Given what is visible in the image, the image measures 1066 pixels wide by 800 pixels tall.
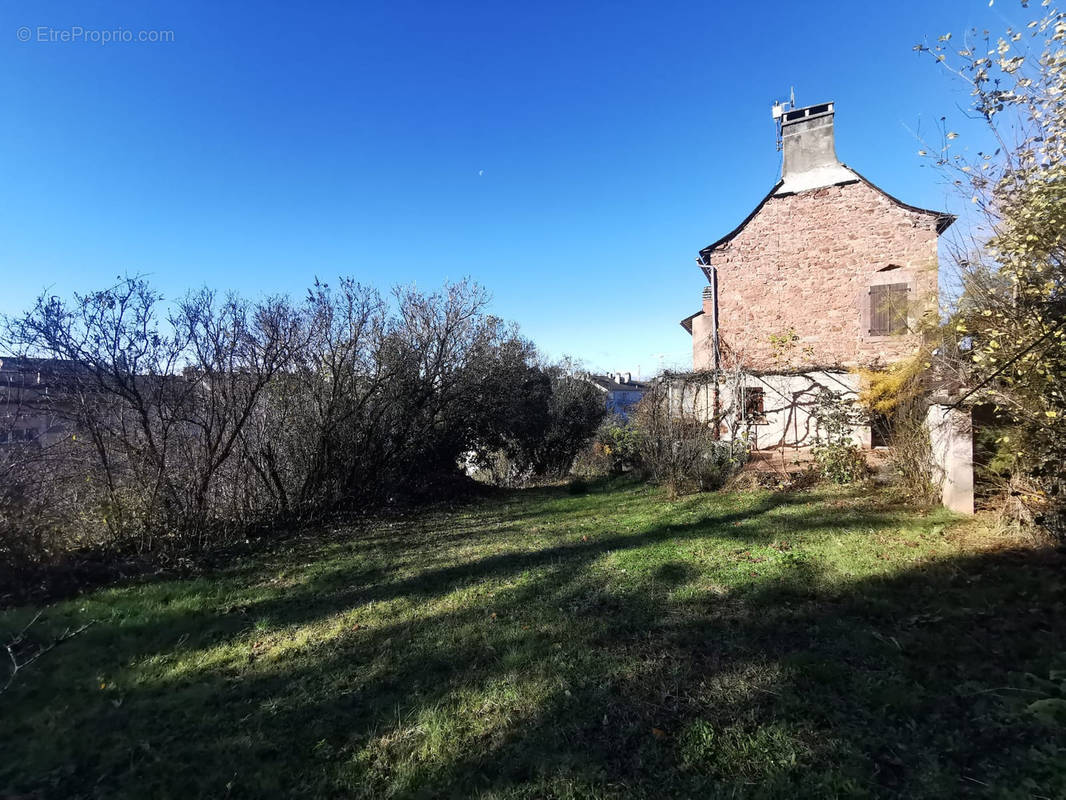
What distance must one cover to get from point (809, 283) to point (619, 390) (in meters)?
25.1

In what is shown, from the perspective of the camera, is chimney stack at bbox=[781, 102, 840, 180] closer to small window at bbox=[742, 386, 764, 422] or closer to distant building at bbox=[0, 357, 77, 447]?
small window at bbox=[742, 386, 764, 422]

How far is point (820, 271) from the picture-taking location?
12.2 meters

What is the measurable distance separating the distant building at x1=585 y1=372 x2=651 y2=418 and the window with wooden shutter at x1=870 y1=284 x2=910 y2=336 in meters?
5.41

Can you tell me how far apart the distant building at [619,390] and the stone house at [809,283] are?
2.95m

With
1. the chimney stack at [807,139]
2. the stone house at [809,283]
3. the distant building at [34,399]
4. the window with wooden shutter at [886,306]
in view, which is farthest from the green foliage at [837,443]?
the distant building at [34,399]

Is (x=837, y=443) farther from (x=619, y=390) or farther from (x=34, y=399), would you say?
(x=619, y=390)

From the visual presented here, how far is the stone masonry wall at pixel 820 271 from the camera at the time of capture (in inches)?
451

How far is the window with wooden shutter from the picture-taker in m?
11.0

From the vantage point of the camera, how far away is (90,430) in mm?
6012

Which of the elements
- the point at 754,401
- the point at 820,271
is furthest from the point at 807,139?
the point at 754,401

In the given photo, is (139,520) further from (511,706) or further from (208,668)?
(511,706)

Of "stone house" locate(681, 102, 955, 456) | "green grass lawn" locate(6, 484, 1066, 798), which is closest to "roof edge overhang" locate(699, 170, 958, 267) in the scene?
"stone house" locate(681, 102, 955, 456)

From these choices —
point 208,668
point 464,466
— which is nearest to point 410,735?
point 208,668

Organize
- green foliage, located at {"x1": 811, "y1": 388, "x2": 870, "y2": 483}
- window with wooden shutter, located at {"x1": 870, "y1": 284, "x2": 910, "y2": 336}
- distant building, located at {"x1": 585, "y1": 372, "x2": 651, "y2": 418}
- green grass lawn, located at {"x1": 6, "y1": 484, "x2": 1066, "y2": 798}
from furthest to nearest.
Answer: distant building, located at {"x1": 585, "y1": 372, "x2": 651, "y2": 418}
window with wooden shutter, located at {"x1": 870, "y1": 284, "x2": 910, "y2": 336}
green foliage, located at {"x1": 811, "y1": 388, "x2": 870, "y2": 483}
green grass lawn, located at {"x1": 6, "y1": 484, "x2": 1066, "y2": 798}
